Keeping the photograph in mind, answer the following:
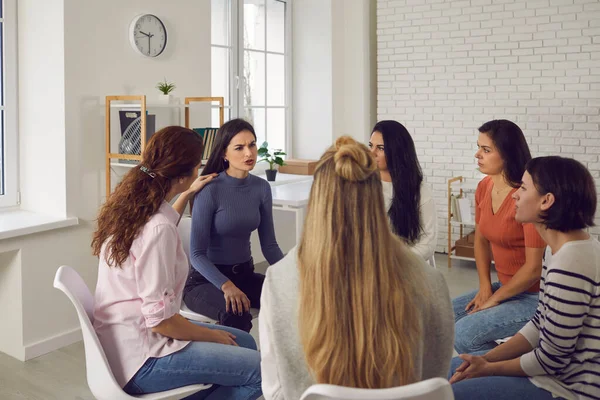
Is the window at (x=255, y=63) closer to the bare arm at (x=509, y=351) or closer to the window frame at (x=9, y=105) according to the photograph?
the window frame at (x=9, y=105)

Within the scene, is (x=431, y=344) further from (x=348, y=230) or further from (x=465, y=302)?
(x=465, y=302)

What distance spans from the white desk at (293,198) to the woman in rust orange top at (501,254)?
136cm

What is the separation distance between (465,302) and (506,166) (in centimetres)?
61

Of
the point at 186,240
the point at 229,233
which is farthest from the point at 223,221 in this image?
the point at 186,240

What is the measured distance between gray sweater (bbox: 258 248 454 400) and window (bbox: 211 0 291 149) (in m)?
3.70

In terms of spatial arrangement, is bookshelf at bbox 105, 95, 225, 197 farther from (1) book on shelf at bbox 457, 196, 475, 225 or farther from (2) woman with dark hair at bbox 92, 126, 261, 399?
(1) book on shelf at bbox 457, 196, 475, 225

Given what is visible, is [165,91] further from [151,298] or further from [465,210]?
[465,210]

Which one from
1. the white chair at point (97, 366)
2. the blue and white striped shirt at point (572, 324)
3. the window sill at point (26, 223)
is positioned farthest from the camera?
the window sill at point (26, 223)

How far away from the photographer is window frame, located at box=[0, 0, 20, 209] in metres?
3.66

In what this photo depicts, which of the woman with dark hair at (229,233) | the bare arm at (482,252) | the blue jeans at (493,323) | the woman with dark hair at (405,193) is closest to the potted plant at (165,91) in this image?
the woman with dark hair at (229,233)

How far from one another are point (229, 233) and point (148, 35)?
6.08 ft

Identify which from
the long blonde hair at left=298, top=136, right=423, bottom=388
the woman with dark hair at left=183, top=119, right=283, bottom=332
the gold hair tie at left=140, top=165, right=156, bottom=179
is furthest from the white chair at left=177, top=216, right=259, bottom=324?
the long blonde hair at left=298, top=136, right=423, bottom=388

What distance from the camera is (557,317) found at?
171cm

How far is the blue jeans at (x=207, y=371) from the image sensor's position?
1.96m
